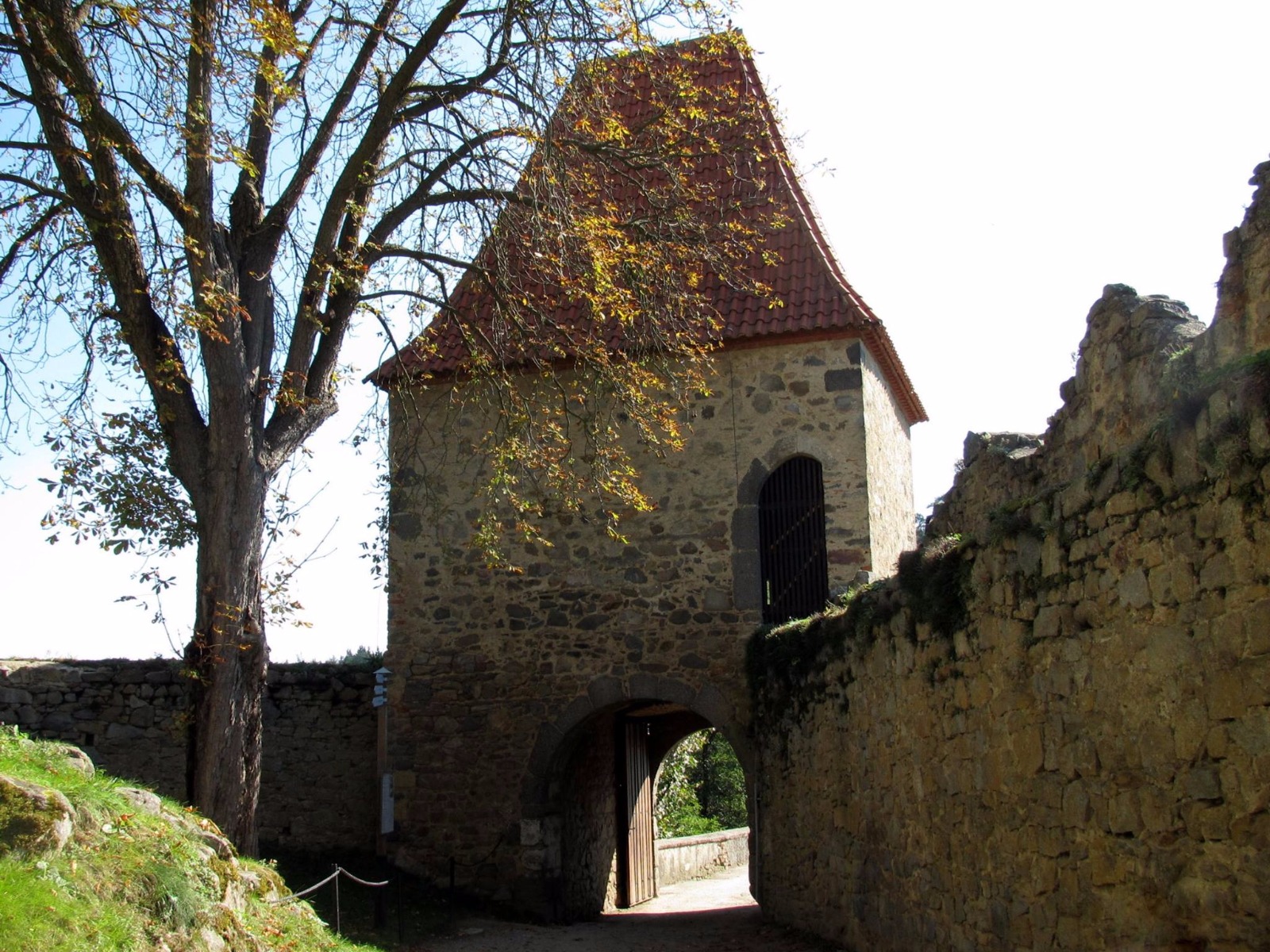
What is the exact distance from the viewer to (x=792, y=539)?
12.2 metres

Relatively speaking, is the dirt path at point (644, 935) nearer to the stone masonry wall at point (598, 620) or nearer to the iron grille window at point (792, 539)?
the stone masonry wall at point (598, 620)

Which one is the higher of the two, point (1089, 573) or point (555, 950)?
point (1089, 573)

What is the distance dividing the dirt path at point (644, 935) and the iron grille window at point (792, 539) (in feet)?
9.87

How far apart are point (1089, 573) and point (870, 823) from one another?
374cm

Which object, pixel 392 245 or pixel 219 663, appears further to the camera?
pixel 392 245

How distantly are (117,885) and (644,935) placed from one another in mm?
7664

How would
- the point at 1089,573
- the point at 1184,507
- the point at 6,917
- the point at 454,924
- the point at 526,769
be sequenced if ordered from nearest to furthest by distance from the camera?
the point at 6,917, the point at 1184,507, the point at 1089,573, the point at 454,924, the point at 526,769

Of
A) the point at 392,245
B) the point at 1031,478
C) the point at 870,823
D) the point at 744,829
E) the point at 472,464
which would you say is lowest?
the point at 744,829

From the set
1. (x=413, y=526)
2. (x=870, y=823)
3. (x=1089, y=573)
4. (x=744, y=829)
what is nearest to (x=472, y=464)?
(x=413, y=526)

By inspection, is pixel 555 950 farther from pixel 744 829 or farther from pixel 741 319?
pixel 744 829

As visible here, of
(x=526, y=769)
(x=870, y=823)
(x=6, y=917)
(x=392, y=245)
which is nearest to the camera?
(x=6, y=917)

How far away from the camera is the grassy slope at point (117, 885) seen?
13.4 ft

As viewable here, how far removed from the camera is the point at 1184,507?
4.25 meters

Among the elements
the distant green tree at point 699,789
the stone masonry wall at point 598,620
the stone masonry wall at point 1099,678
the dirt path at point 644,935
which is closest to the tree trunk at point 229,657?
the dirt path at point 644,935
